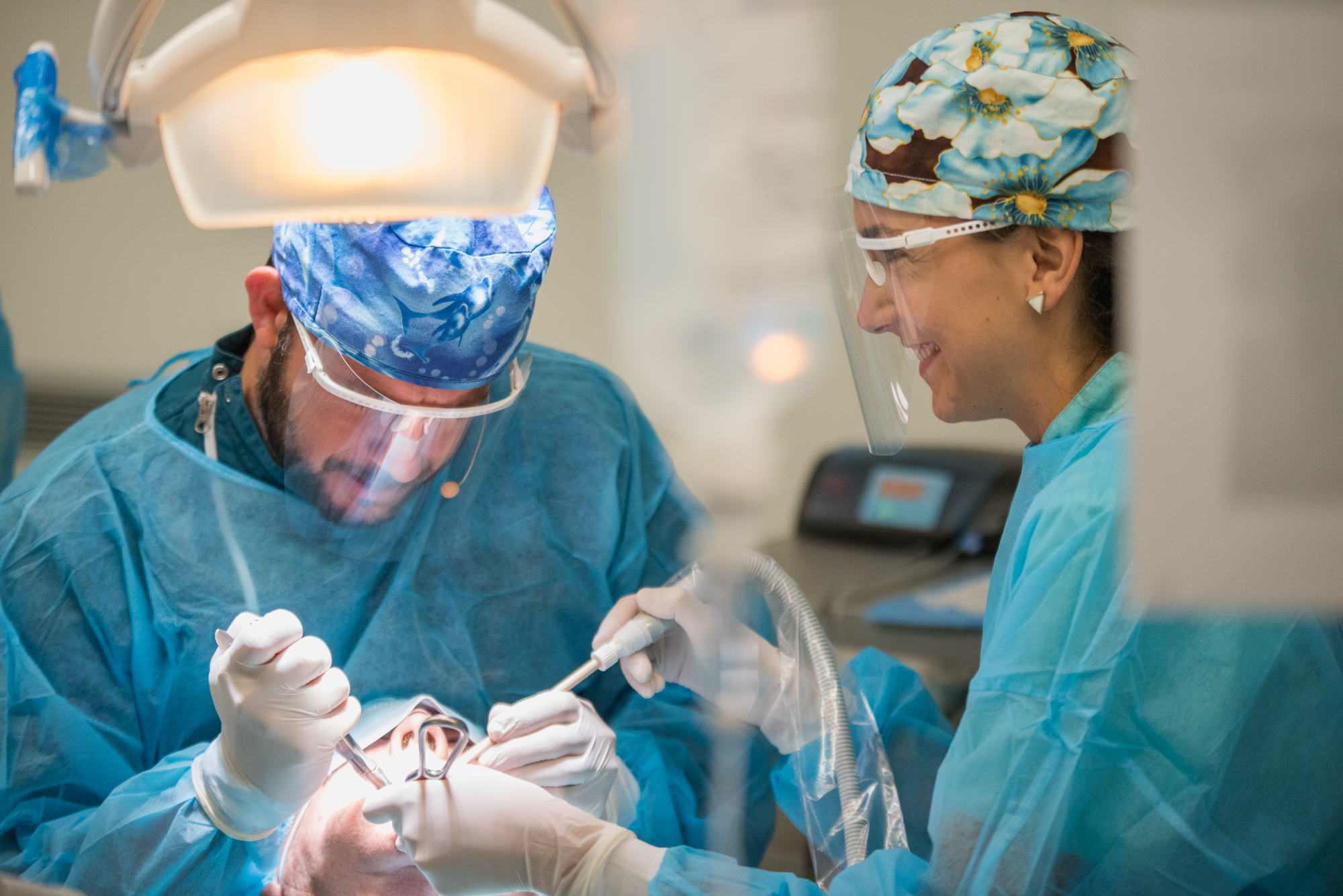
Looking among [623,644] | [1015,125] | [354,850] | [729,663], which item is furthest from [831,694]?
[1015,125]

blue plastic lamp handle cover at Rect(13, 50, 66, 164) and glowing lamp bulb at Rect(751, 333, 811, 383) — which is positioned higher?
blue plastic lamp handle cover at Rect(13, 50, 66, 164)

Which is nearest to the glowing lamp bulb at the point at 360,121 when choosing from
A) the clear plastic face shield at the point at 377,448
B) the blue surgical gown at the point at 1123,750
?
the clear plastic face shield at the point at 377,448

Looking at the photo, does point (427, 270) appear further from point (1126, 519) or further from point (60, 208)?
point (1126, 519)

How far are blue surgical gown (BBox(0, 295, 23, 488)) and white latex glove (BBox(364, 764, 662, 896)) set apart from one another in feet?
2.43

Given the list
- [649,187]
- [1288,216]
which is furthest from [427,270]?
[1288,216]

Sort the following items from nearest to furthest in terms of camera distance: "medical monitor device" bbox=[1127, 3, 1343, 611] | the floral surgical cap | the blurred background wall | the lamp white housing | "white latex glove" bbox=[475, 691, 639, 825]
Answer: "medical monitor device" bbox=[1127, 3, 1343, 611] < the lamp white housing < the floral surgical cap < the blurred background wall < "white latex glove" bbox=[475, 691, 639, 825]

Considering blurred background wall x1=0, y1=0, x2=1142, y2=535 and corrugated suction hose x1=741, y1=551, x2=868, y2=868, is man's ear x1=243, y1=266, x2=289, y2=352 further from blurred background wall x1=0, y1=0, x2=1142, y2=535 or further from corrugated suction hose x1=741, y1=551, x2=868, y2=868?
corrugated suction hose x1=741, y1=551, x2=868, y2=868

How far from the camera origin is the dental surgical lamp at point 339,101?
0.86m

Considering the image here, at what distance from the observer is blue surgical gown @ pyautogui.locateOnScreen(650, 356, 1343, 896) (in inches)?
40.9

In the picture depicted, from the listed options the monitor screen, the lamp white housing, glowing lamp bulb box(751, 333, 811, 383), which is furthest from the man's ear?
the monitor screen

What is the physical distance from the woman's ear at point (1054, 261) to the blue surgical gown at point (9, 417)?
54.6 inches

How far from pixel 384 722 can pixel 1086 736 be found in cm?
88

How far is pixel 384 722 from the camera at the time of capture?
137 cm

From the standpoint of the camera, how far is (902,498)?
2145 mm
